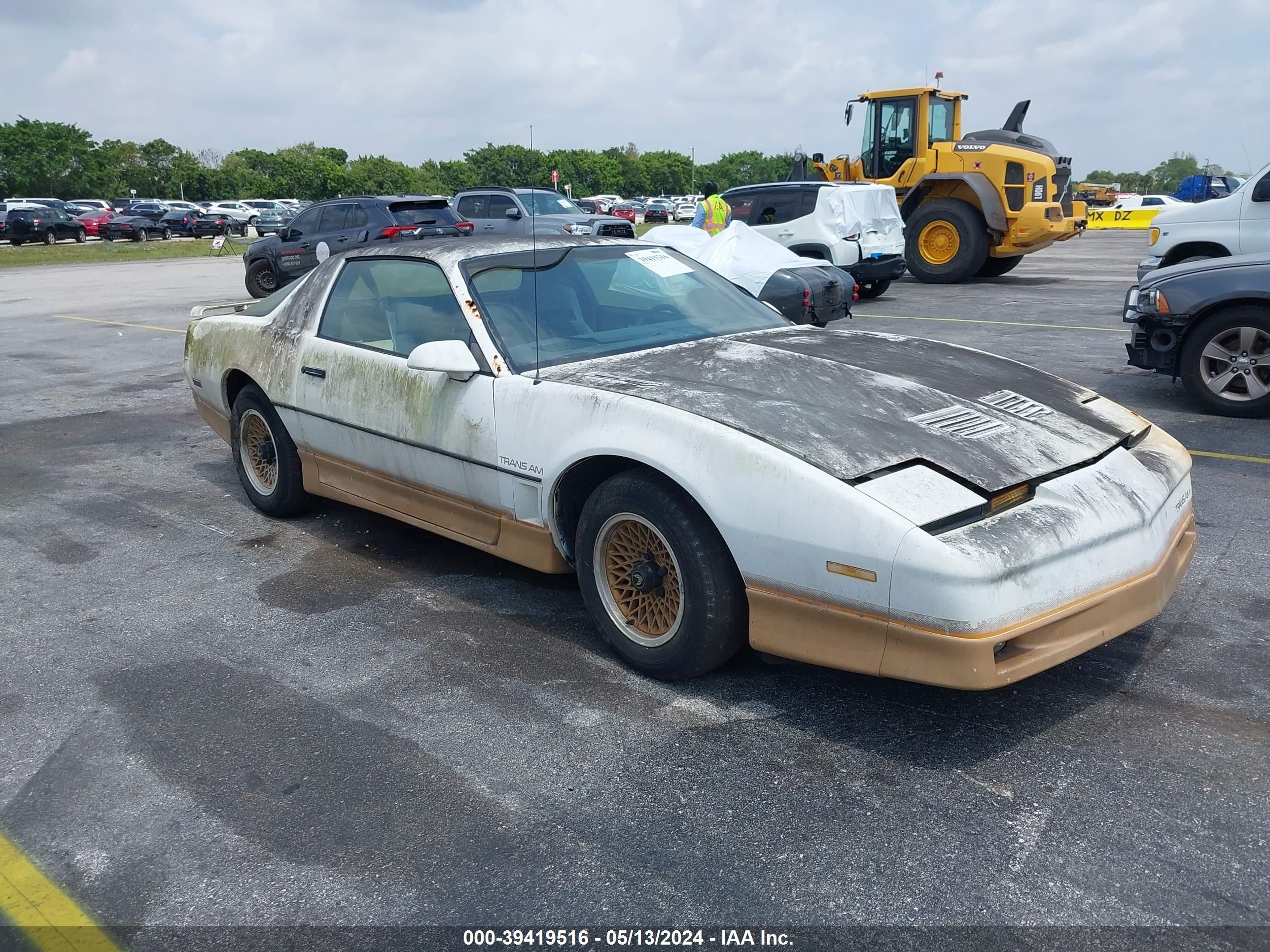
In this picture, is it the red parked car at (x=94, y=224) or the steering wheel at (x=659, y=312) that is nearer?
the steering wheel at (x=659, y=312)

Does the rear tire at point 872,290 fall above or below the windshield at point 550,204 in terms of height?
below

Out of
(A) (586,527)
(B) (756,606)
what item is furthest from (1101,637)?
(A) (586,527)

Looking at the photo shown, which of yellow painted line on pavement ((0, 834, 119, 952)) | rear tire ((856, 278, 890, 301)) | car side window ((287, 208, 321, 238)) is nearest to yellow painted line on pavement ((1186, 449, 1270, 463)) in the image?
yellow painted line on pavement ((0, 834, 119, 952))

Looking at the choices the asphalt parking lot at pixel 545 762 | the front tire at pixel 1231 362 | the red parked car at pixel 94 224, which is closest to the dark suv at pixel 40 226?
the red parked car at pixel 94 224

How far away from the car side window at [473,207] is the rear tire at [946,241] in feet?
26.3

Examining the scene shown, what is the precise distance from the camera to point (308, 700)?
3.53 m

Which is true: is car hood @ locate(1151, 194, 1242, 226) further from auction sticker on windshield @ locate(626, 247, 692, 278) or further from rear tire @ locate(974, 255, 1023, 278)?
auction sticker on windshield @ locate(626, 247, 692, 278)

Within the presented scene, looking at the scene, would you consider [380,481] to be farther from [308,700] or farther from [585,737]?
[585,737]

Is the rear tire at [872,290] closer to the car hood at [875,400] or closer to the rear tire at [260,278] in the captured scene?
the rear tire at [260,278]

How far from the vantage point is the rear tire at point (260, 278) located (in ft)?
57.5

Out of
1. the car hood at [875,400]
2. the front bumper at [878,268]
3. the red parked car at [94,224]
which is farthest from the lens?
the red parked car at [94,224]

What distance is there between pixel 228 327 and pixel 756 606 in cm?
369

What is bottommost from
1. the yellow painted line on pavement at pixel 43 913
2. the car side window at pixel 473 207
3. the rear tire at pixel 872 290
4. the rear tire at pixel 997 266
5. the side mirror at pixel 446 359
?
the yellow painted line on pavement at pixel 43 913

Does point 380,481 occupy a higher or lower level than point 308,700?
higher
